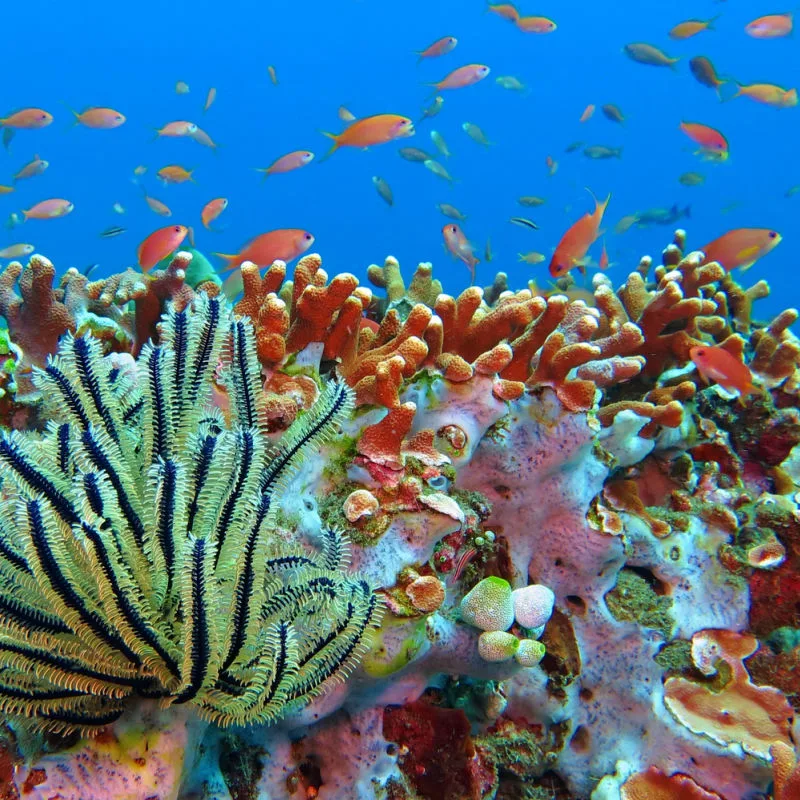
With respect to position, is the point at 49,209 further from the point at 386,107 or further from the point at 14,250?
the point at 386,107

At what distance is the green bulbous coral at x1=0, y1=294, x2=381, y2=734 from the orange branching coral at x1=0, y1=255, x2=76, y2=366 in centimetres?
138

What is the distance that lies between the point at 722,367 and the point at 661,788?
7.88 feet

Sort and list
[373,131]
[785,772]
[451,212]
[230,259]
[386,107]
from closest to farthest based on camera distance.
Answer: [785,772], [230,259], [373,131], [451,212], [386,107]

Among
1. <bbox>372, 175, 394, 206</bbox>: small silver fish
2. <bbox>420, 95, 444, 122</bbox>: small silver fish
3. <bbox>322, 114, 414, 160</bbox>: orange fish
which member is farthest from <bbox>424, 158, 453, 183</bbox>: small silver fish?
<bbox>322, 114, 414, 160</bbox>: orange fish

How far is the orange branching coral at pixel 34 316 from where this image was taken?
313 cm

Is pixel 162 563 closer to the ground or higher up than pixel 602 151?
higher up

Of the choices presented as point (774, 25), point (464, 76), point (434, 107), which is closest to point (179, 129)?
Answer: point (434, 107)

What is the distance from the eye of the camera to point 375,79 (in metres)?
107

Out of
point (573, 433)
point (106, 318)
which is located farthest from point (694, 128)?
point (106, 318)

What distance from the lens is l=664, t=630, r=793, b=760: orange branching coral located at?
9.73 feet

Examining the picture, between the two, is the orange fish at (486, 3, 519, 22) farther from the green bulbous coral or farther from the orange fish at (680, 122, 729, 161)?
the green bulbous coral

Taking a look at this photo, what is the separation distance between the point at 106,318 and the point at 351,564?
221 centimetres

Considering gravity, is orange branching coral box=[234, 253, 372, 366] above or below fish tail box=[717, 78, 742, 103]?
above

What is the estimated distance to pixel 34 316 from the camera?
3152mm
